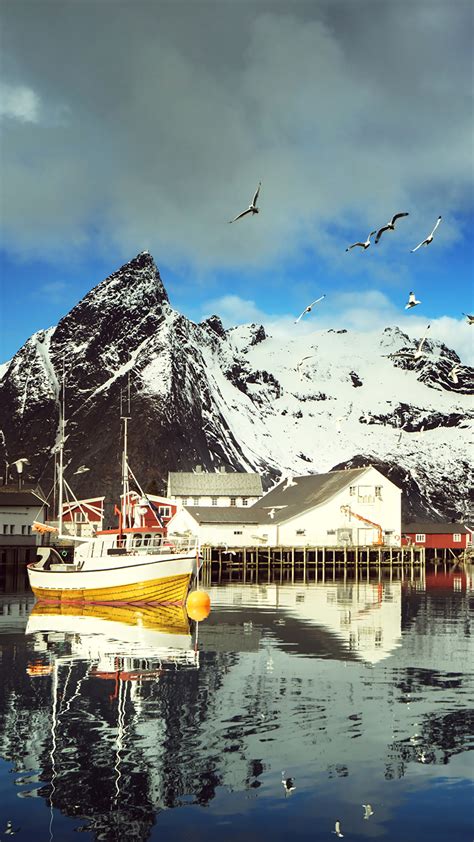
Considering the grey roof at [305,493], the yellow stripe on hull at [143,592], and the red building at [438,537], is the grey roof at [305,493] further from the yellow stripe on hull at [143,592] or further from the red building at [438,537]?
the yellow stripe on hull at [143,592]

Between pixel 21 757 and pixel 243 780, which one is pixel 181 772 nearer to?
pixel 243 780

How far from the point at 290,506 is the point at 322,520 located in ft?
23.5

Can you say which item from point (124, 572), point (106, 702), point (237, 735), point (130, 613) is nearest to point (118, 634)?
point (130, 613)

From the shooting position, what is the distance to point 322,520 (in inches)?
3696

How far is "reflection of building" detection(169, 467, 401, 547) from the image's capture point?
93125mm

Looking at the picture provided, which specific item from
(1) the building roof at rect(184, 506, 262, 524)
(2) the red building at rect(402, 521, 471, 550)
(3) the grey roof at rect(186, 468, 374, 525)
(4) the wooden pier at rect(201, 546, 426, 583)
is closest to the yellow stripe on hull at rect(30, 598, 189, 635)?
(4) the wooden pier at rect(201, 546, 426, 583)

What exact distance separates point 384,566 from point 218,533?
58.7 feet

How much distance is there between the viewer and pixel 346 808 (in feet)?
44.4

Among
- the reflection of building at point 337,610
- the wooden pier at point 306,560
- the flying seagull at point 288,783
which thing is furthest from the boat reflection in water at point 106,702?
the wooden pier at point 306,560

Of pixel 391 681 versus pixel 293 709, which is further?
pixel 391 681

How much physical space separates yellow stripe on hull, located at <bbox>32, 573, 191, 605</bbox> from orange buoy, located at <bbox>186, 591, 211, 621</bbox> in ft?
2.05

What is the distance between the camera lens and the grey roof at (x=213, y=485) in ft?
381

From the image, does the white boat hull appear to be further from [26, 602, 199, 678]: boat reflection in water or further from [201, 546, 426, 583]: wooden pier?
[201, 546, 426, 583]: wooden pier

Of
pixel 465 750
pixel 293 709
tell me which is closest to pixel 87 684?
pixel 293 709
